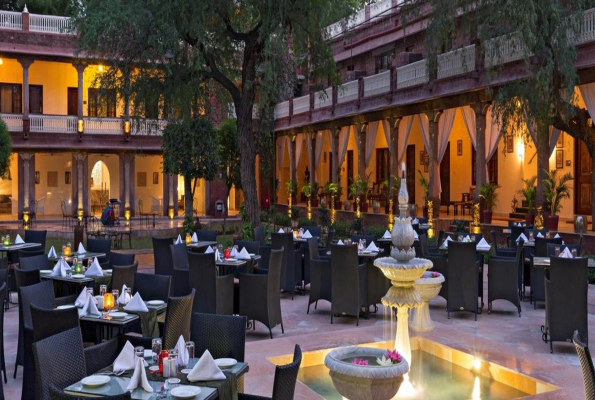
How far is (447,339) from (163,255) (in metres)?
5.41

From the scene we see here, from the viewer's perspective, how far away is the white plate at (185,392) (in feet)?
14.1

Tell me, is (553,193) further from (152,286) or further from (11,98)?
(11,98)

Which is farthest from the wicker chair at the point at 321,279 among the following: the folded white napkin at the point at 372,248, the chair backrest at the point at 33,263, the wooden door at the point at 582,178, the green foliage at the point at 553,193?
the wooden door at the point at 582,178

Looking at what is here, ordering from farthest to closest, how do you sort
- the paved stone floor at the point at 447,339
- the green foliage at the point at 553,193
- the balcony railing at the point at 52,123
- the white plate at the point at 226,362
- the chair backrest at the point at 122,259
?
1. the balcony railing at the point at 52,123
2. the green foliage at the point at 553,193
3. the chair backrest at the point at 122,259
4. the paved stone floor at the point at 447,339
5. the white plate at the point at 226,362

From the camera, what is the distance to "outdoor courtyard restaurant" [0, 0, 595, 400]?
5.82 meters

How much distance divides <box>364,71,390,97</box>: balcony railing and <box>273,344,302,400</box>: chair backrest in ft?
60.9

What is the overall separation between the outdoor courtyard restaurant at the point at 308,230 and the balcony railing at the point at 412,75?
14 cm

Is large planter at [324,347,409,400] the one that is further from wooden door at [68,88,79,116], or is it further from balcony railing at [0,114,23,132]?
wooden door at [68,88,79,116]

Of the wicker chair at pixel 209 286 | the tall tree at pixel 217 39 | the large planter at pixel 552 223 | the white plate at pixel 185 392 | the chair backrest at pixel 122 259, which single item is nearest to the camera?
the white plate at pixel 185 392

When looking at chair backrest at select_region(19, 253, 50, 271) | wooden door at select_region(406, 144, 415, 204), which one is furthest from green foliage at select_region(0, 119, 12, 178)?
wooden door at select_region(406, 144, 415, 204)

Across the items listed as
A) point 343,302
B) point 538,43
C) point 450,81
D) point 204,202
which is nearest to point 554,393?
point 343,302

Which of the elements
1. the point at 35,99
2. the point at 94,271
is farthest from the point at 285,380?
the point at 35,99

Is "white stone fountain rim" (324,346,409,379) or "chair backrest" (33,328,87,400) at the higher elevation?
"chair backrest" (33,328,87,400)

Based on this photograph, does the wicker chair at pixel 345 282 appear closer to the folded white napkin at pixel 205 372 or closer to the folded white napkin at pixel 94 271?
the folded white napkin at pixel 94 271
